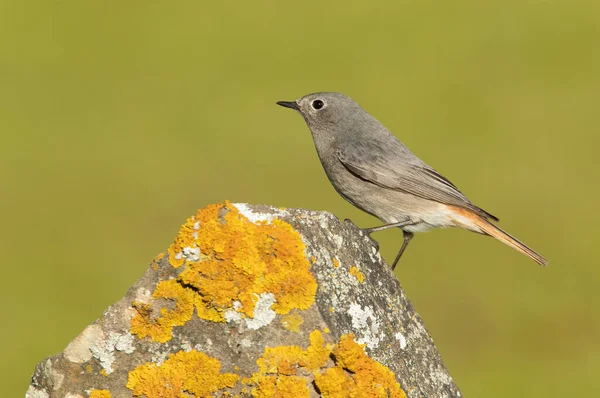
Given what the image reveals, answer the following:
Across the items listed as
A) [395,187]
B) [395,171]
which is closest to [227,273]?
[395,187]

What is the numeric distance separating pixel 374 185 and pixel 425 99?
15962 millimetres

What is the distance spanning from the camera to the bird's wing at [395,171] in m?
9.04

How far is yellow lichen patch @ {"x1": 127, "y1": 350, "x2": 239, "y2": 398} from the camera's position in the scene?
5758mm

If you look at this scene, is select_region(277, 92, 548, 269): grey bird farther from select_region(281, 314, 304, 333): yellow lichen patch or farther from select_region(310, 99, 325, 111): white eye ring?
select_region(281, 314, 304, 333): yellow lichen patch

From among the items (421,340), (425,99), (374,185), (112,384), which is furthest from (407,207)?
(425,99)

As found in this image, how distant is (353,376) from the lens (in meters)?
5.84

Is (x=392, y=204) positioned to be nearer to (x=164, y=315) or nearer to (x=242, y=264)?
(x=242, y=264)

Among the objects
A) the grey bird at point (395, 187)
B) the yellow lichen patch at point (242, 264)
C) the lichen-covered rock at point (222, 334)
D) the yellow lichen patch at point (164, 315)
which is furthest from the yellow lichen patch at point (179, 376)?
the grey bird at point (395, 187)

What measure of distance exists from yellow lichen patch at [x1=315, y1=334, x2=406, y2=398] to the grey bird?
3029 mm

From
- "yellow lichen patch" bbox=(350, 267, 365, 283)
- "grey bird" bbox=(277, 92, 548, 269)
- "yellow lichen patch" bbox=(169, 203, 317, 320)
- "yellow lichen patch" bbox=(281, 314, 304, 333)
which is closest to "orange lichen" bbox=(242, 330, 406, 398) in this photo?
"yellow lichen patch" bbox=(281, 314, 304, 333)

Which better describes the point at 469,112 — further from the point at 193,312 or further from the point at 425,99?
the point at 193,312

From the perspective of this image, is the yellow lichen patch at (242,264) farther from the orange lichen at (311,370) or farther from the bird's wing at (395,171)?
the bird's wing at (395,171)

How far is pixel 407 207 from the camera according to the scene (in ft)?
29.9

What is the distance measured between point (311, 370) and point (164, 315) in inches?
37.4
